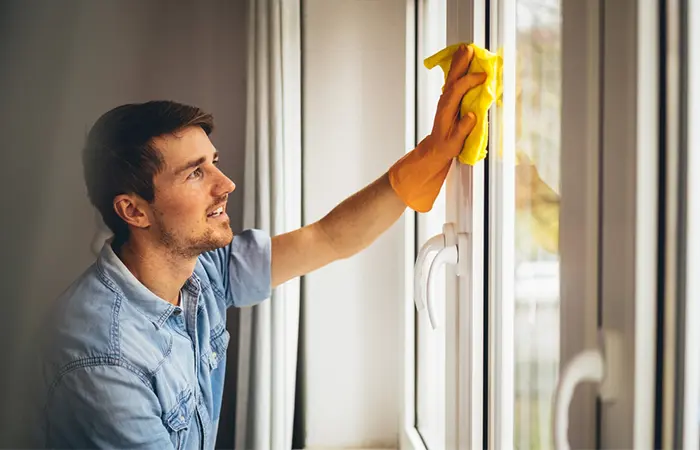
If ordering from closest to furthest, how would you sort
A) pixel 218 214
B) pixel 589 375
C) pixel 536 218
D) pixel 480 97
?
pixel 589 375 < pixel 536 218 < pixel 480 97 < pixel 218 214

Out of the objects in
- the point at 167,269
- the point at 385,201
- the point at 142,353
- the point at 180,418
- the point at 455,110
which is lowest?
the point at 180,418

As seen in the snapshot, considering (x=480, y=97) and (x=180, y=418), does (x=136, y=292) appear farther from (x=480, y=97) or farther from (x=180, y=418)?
(x=480, y=97)

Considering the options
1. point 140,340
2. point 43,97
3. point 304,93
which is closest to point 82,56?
point 43,97

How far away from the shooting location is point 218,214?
102 centimetres

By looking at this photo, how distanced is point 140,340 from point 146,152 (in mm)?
292

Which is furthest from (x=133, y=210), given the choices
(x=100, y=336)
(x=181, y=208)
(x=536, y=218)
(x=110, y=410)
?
(x=536, y=218)

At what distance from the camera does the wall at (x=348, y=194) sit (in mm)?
1071

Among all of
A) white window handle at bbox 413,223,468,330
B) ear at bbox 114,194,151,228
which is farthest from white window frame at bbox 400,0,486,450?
ear at bbox 114,194,151,228

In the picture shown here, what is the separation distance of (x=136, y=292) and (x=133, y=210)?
5.2 inches

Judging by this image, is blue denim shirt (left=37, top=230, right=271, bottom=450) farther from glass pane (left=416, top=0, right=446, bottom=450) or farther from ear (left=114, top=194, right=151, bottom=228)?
glass pane (left=416, top=0, right=446, bottom=450)

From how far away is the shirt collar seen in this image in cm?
96

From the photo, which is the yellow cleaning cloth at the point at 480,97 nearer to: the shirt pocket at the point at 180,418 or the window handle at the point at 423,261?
the window handle at the point at 423,261

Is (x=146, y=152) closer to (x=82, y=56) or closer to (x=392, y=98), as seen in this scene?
(x=82, y=56)

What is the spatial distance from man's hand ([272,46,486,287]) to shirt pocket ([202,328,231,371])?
0.13 metres
